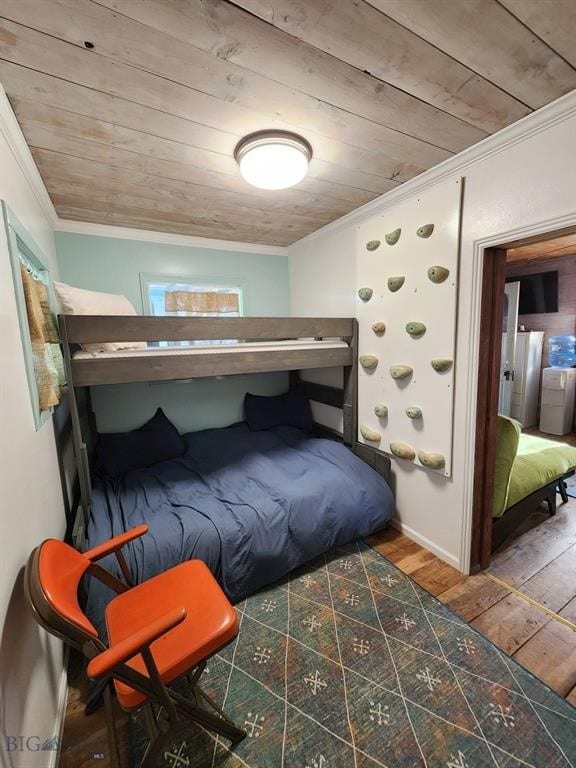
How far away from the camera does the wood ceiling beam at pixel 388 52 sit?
85cm

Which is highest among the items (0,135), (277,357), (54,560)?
(0,135)

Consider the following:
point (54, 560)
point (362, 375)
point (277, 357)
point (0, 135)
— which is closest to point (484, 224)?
point (362, 375)

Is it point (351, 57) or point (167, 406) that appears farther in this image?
point (167, 406)

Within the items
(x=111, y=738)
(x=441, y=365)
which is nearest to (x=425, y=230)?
(x=441, y=365)

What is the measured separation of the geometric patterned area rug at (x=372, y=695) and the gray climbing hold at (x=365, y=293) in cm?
188

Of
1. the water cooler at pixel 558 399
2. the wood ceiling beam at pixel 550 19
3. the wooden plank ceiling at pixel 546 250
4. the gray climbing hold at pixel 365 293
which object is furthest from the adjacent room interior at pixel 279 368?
the wooden plank ceiling at pixel 546 250

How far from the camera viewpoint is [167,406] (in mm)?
2816

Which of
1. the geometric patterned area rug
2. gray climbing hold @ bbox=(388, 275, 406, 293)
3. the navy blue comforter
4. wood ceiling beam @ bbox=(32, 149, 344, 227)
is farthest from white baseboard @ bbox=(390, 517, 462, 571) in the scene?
wood ceiling beam @ bbox=(32, 149, 344, 227)

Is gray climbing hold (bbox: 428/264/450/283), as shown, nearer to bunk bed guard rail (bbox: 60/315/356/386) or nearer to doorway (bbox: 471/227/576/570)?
doorway (bbox: 471/227/576/570)

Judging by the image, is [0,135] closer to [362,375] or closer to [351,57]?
[351,57]

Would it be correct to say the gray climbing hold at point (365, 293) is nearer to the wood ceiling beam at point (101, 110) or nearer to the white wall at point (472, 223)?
the white wall at point (472, 223)

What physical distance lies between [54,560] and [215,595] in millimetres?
575

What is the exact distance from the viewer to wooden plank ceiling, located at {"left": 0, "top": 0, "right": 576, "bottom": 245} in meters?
0.86

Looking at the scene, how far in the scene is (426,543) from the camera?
2090mm
